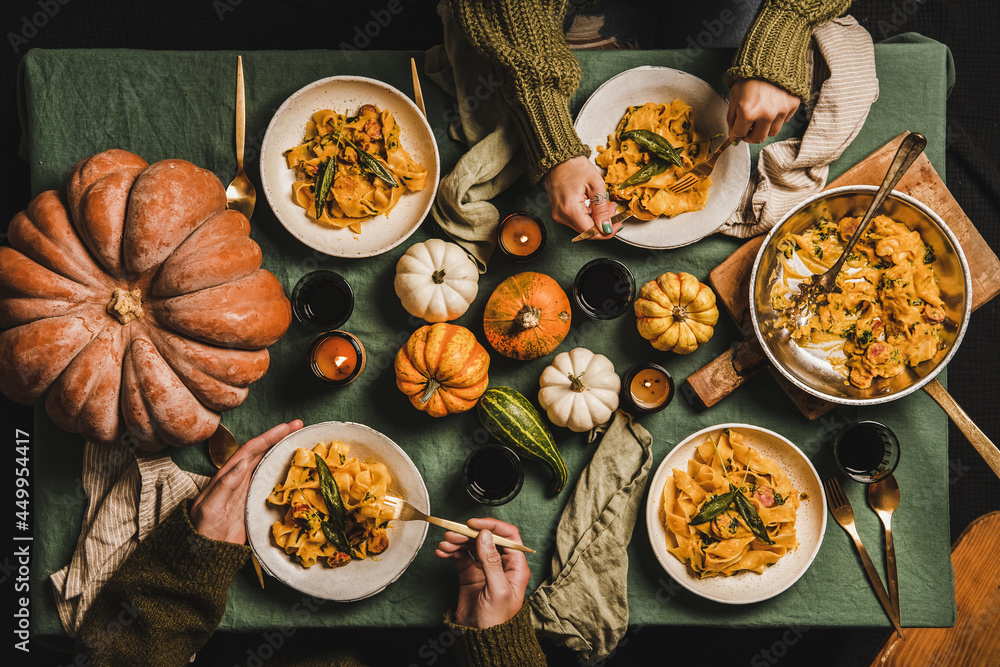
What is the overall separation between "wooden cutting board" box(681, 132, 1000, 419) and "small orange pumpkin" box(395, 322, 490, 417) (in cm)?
75

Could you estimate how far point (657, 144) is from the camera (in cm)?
199

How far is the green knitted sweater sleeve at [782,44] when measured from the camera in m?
1.87

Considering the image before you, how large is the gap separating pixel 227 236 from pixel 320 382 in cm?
54

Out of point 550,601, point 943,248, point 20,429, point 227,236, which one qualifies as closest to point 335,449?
point 227,236

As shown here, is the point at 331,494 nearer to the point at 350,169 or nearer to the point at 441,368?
the point at 441,368

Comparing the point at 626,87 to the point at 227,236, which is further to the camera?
the point at 626,87

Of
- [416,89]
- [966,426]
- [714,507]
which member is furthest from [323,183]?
[966,426]

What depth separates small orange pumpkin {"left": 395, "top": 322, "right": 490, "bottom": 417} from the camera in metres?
1.89

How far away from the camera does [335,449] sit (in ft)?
6.37

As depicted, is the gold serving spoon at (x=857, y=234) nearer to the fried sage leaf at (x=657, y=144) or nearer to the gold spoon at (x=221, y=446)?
the fried sage leaf at (x=657, y=144)

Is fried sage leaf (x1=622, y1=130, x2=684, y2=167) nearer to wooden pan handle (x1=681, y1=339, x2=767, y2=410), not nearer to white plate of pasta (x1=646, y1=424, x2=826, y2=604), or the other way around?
wooden pan handle (x1=681, y1=339, x2=767, y2=410)

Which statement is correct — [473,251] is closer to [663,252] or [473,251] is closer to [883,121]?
[663,252]

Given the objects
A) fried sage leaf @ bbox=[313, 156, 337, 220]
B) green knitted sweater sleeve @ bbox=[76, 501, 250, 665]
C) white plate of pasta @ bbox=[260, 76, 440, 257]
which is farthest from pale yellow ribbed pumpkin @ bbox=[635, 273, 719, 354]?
green knitted sweater sleeve @ bbox=[76, 501, 250, 665]

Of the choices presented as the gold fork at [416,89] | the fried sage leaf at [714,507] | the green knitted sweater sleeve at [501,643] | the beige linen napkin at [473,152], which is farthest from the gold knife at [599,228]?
the green knitted sweater sleeve at [501,643]
